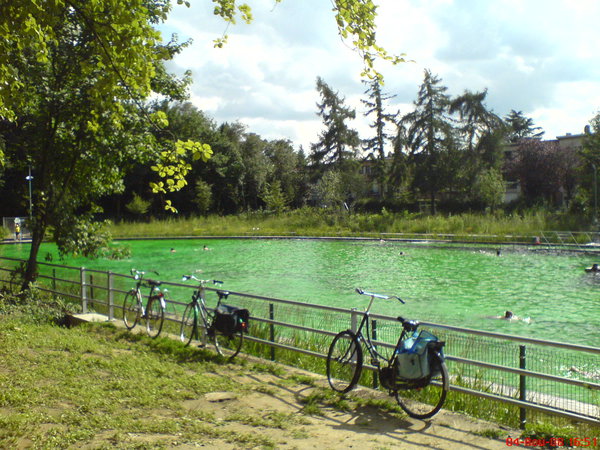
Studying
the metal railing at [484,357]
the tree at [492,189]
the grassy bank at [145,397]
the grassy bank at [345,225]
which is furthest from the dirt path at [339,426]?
the tree at [492,189]

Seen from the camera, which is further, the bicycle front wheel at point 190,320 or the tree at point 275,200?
the tree at point 275,200

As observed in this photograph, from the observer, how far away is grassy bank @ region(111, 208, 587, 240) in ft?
119

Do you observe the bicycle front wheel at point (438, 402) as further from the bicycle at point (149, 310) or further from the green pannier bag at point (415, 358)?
the bicycle at point (149, 310)

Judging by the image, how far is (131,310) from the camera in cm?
980

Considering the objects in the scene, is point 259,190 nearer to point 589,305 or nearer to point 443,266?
point 443,266

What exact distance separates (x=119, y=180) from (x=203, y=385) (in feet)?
29.2

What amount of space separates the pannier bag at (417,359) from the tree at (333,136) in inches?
2310

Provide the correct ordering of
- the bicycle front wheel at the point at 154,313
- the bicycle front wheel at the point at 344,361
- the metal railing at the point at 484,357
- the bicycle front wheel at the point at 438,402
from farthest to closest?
the bicycle front wheel at the point at 154,313
the bicycle front wheel at the point at 344,361
the metal railing at the point at 484,357
the bicycle front wheel at the point at 438,402

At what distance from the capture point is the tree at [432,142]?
52.2 meters

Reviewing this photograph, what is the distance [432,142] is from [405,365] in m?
50.4

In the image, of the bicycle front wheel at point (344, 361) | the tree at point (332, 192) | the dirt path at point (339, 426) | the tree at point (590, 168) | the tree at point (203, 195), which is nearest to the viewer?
the dirt path at point (339, 426)

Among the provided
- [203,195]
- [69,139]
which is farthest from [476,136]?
[69,139]

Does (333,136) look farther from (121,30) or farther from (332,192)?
(121,30)

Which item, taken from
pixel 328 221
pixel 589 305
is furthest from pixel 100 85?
pixel 328 221
